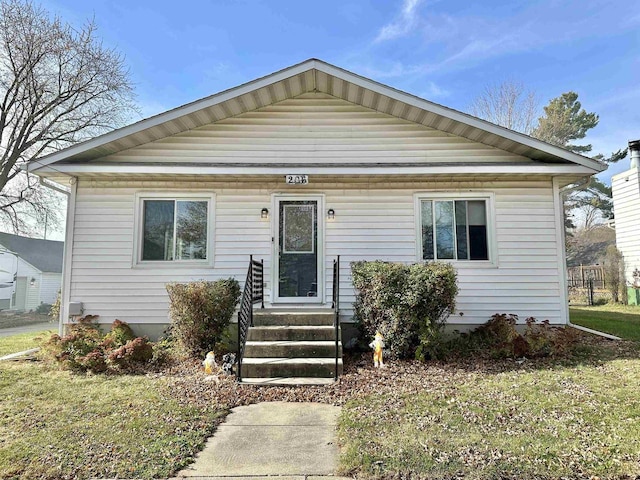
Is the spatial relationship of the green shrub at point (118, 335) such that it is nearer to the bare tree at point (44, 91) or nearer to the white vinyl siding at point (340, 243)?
the white vinyl siding at point (340, 243)

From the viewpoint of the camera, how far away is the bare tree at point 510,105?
2355cm

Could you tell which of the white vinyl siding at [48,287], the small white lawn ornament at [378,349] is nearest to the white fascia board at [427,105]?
the small white lawn ornament at [378,349]

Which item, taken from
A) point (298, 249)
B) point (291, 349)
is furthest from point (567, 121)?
point (291, 349)

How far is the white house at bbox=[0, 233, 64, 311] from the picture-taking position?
22.9 metres

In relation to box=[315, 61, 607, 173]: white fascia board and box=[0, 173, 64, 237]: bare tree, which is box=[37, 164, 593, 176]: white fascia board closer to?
box=[315, 61, 607, 173]: white fascia board

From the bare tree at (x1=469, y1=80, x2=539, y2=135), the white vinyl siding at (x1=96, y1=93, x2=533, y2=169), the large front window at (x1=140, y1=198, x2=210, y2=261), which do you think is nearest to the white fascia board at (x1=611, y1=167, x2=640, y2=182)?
the bare tree at (x1=469, y1=80, x2=539, y2=135)

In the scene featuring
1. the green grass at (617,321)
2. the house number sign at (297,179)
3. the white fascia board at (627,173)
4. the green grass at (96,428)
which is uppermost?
the white fascia board at (627,173)

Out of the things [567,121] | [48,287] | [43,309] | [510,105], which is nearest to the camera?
[43,309]

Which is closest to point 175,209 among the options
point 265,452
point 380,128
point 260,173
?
point 260,173

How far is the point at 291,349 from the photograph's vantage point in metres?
5.85

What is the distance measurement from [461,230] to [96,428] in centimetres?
→ 685

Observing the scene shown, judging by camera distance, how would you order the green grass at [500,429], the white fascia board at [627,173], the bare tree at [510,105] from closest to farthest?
1. the green grass at [500,429]
2. the white fascia board at [627,173]
3. the bare tree at [510,105]

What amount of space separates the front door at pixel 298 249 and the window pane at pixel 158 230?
7.20ft

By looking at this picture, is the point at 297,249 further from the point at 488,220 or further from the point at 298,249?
the point at 488,220
